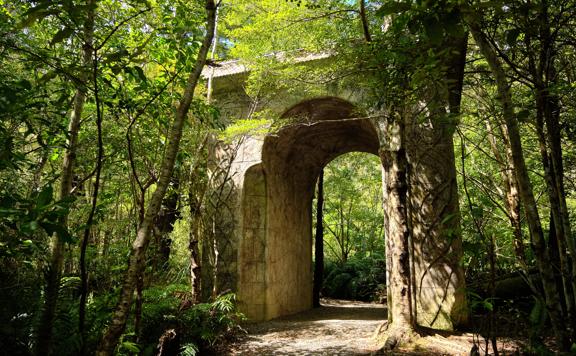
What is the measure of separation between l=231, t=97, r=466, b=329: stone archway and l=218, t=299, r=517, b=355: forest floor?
0.50m

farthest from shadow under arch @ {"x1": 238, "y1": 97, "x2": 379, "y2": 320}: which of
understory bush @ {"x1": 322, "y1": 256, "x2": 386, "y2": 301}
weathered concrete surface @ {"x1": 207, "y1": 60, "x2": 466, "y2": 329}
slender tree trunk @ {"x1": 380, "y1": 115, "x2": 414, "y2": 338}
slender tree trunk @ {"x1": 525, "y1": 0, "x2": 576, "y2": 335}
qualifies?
slender tree trunk @ {"x1": 525, "y1": 0, "x2": 576, "y2": 335}

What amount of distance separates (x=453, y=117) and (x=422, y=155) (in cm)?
338

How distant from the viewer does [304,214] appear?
9844 millimetres

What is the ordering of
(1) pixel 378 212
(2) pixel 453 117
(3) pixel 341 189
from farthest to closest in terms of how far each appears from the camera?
(1) pixel 378 212, (3) pixel 341 189, (2) pixel 453 117

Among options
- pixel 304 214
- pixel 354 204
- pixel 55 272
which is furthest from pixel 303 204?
pixel 55 272

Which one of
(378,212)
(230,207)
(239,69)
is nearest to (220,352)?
(230,207)

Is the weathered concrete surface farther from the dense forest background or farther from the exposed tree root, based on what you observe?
the exposed tree root

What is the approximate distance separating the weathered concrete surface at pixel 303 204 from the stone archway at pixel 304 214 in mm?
14

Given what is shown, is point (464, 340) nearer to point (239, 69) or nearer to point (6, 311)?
point (6, 311)

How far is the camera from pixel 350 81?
611 cm

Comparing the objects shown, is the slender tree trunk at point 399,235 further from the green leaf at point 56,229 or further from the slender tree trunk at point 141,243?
the green leaf at point 56,229

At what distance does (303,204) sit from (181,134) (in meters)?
6.77

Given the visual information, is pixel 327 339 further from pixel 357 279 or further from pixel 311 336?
pixel 357 279

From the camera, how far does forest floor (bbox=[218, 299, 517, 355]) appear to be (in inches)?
187
